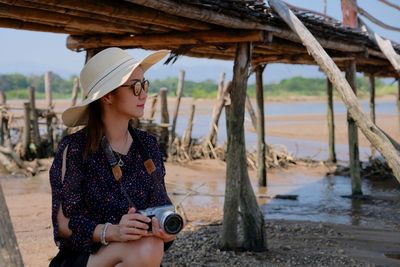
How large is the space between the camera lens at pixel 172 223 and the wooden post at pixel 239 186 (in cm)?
335

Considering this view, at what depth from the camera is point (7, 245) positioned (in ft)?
6.26

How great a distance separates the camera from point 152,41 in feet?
19.7

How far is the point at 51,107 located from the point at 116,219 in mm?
13177

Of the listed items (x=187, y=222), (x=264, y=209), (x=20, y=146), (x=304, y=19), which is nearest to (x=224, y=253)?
(x=187, y=222)

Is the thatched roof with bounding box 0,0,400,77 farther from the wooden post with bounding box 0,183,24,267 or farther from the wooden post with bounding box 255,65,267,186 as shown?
the wooden post with bounding box 255,65,267,186

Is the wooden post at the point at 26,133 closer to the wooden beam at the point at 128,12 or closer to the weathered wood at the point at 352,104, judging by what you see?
the wooden beam at the point at 128,12

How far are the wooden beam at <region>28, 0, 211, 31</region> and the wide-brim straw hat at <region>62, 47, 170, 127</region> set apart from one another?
148 centimetres

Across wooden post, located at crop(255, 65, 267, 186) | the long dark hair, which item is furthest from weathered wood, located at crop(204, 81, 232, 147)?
the long dark hair

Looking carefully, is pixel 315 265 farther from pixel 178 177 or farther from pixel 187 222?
pixel 178 177

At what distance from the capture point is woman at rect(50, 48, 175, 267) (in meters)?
2.50

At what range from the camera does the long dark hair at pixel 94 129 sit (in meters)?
2.62

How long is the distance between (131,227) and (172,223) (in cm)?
18

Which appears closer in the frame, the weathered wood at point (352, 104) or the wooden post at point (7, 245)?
the wooden post at point (7, 245)

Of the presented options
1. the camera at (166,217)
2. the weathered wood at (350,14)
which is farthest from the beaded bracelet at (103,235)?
the weathered wood at (350,14)
